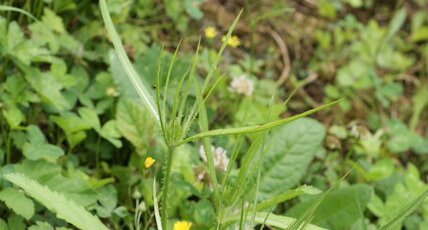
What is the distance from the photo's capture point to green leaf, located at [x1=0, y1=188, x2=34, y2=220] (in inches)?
57.3

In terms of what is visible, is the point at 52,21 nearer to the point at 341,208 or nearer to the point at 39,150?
the point at 39,150

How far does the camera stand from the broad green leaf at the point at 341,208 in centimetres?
178

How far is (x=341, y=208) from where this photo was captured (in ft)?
5.89

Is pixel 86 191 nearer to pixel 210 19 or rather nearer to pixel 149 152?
pixel 149 152

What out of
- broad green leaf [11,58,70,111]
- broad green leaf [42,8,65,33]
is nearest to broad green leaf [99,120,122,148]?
broad green leaf [11,58,70,111]

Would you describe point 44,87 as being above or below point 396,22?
Result: above

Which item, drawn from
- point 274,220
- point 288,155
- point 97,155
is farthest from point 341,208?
point 97,155

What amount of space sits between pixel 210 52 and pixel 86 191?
927mm

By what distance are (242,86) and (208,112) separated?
0.18 meters

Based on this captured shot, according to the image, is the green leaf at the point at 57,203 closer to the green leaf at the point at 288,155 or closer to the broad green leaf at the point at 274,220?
the broad green leaf at the point at 274,220

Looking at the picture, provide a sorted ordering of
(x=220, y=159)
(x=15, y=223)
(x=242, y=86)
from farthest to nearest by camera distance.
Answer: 1. (x=242, y=86)
2. (x=220, y=159)
3. (x=15, y=223)

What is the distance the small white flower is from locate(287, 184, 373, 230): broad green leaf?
1.74 feet

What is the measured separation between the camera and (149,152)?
1854 mm

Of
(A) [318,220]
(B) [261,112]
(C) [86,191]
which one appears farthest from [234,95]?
(C) [86,191]
